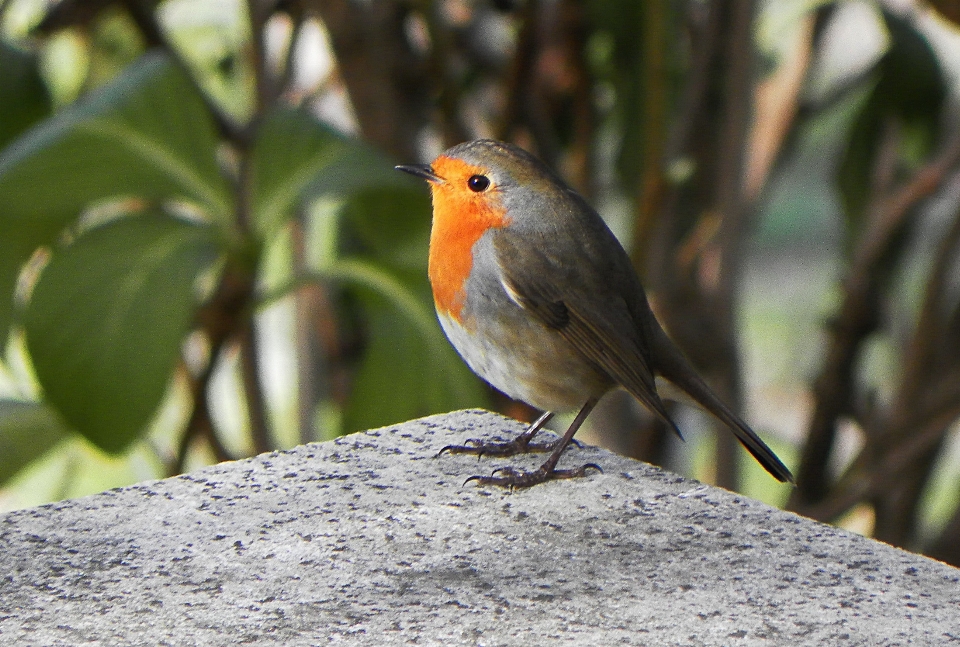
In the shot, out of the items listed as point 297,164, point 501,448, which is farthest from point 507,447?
point 297,164

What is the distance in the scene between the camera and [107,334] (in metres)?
2.07

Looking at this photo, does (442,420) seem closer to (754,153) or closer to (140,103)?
(140,103)

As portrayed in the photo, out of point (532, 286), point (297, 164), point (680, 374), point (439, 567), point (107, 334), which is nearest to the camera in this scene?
point (439, 567)

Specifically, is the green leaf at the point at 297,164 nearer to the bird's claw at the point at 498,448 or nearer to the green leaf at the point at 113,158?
the green leaf at the point at 113,158

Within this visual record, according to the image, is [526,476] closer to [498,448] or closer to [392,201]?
[498,448]

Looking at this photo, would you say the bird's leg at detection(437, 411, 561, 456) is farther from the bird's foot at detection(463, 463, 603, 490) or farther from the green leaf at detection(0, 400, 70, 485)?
the green leaf at detection(0, 400, 70, 485)

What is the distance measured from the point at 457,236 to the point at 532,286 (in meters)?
0.12

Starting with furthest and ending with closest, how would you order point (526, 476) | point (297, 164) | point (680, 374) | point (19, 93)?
point (19, 93) → point (297, 164) → point (680, 374) → point (526, 476)

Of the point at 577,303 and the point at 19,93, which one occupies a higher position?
the point at 19,93

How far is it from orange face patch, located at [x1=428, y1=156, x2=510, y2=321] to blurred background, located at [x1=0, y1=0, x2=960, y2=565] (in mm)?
397

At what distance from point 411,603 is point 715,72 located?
6.92 feet

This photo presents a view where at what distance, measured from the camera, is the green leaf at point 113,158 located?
2090mm

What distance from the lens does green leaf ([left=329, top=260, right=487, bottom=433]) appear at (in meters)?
2.30

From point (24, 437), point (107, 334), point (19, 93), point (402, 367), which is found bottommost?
point (24, 437)
